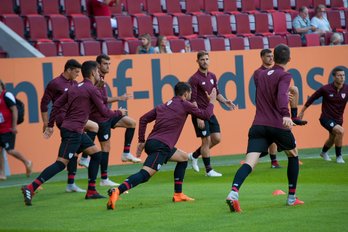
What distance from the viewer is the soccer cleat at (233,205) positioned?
11.4m

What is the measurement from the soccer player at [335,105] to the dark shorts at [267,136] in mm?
6464

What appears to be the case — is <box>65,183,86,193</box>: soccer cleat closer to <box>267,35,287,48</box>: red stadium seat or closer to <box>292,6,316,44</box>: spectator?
<box>267,35,287,48</box>: red stadium seat

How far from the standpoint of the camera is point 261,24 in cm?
2405

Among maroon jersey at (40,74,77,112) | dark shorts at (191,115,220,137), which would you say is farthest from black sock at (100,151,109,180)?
dark shorts at (191,115,220,137)

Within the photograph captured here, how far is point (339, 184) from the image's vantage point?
14.5m

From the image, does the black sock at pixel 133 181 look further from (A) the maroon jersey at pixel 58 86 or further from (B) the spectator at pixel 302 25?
(B) the spectator at pixel 302 25

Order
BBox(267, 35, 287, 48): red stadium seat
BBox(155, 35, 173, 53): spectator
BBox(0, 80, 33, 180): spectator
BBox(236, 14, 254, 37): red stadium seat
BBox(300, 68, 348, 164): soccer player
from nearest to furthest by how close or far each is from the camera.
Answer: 1. BBox(0, 80, 33, 180): spectator
2. BBox(300, 68, 348, 164): soccer player
3. BBox(155, 35, 173, 53): spectator
4. BBox(267, 35, 287, 48): red stadium seat
5. BBox(236, 14, 254, 37): red stadium seat

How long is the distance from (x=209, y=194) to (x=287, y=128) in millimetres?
2523

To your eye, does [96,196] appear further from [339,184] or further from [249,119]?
[249,119]

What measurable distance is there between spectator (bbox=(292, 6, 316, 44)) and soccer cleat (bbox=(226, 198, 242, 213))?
1319 centimetres

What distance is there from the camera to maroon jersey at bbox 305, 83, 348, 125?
1831 cm

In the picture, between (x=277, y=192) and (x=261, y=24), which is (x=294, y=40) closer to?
(x=261, y=24)

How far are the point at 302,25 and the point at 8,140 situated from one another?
9699 mm

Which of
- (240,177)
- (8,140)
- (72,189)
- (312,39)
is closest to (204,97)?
(72,189)
